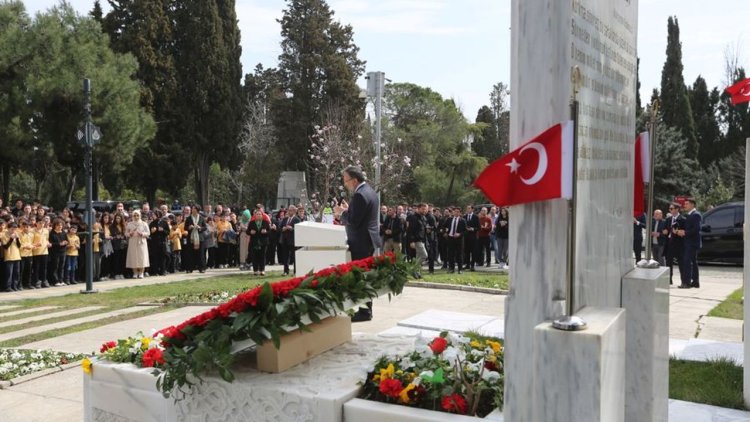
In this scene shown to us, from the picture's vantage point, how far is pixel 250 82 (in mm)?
54375

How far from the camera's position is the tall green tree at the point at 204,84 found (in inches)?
1447

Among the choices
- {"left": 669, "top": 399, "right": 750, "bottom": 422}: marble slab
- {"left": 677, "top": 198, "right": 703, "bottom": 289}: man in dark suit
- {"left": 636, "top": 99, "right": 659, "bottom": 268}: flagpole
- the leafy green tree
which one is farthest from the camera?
the leafy green tree

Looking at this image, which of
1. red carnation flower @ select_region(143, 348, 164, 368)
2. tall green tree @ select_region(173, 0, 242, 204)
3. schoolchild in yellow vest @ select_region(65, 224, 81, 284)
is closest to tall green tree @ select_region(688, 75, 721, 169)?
tall green tree @ select_region(173, 0, 242, 204)

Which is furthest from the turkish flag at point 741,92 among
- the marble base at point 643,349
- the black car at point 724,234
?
the black car at point 724,234

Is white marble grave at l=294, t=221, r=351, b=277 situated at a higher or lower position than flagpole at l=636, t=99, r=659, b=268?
lower

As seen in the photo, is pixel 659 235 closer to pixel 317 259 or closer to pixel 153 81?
pixel 317 259

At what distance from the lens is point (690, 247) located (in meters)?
13.9

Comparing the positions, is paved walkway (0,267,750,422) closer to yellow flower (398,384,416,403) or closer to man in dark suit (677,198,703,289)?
man in dark suit (677,198,703,289)

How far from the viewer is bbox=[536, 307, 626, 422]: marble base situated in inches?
100.0

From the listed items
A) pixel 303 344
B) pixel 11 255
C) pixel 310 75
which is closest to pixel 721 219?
pixel 303 344

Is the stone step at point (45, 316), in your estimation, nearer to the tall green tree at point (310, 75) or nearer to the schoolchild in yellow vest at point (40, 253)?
the schoolchild in yellow vest at point (40, 253)

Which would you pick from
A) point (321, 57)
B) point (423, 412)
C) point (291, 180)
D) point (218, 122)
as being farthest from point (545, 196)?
point (321, 57)

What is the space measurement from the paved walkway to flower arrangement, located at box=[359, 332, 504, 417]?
2.01 m

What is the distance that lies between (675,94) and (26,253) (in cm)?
4087
